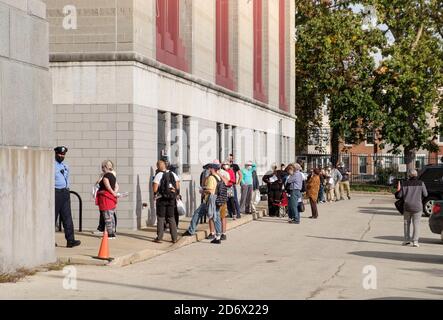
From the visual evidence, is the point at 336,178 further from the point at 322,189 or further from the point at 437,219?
the point at 437,219

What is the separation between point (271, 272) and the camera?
1592 cm

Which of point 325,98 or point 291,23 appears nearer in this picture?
point 291,23

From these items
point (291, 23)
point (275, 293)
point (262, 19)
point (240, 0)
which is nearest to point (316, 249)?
point (275, 293)

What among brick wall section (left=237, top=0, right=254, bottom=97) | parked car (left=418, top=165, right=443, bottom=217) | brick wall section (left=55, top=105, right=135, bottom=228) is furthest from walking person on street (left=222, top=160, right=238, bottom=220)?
brick wall section (left=237, top=0, right=254, bottom=97)

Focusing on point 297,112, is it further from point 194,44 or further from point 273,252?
point 273,252

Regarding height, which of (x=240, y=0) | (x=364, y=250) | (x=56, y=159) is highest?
(x=240, y=0)

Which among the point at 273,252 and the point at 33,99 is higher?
the point at 33,99

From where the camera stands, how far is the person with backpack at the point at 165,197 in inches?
803

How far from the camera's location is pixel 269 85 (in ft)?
157

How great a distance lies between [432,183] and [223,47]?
9377 mm

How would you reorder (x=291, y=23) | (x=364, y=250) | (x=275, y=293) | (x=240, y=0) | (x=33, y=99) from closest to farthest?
(x=275, y=293) → (x=33, y=99) → (x=364, y=250) → (x=240, y=0) → (x=291, y=23)

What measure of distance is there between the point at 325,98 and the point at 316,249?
44767mm

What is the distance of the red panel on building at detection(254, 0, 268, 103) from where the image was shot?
43938 mm

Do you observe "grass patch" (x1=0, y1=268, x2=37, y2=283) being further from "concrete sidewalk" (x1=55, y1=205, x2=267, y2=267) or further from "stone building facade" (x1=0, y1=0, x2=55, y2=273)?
"concrete sidewalk" (x1=55, y1=205, x2=267, y2=267)
